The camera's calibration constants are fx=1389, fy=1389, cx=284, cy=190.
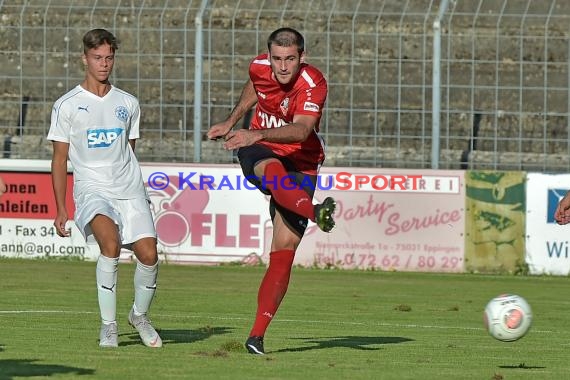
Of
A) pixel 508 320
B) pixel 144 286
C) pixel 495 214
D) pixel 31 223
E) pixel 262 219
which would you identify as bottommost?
pixel 508 320

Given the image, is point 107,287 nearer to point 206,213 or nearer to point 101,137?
point 101,137

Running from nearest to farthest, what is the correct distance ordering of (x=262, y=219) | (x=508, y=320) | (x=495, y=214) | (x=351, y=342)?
1. (x=508, y=320)
2. (x=351, y=342)
3. (x=495, y=214)
4. (x=262, y=219)

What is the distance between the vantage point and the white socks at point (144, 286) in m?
9.55

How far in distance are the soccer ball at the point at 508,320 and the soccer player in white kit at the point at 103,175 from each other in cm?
225

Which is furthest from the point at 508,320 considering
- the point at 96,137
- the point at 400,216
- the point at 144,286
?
the point at 400,216

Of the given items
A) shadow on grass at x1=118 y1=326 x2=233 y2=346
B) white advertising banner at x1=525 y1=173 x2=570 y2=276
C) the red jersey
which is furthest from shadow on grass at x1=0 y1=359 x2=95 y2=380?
white advertising banner at x1=525 y1=173 x2=570 y2=276

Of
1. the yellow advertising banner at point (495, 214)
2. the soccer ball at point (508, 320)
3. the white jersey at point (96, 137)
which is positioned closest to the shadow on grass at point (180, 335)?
the white jersey at point (96, 137)

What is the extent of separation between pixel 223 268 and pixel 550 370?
10.7 m

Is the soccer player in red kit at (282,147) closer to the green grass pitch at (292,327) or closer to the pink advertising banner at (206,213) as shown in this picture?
the green grass pitch at (292,327)

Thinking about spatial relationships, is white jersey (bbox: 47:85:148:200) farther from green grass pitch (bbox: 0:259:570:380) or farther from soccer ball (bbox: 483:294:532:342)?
soccer ball (bbox: 483:294:532:342)

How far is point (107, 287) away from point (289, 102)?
1.75 metres

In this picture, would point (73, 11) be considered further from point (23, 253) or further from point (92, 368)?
point (92, 368)

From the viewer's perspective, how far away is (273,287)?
9.37 m

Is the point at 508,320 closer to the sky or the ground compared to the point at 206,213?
closer to the ground
